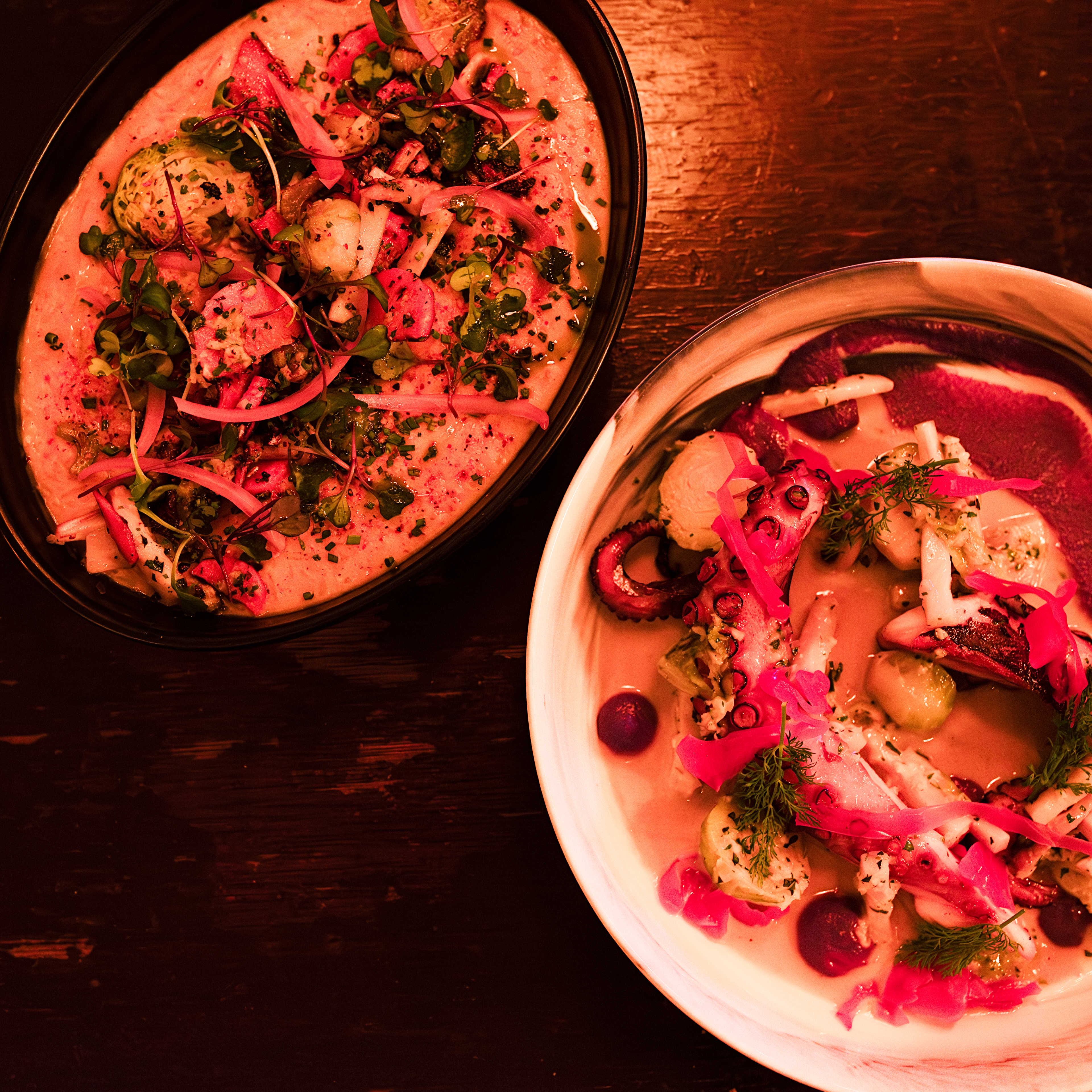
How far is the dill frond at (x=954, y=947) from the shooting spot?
5.54ft

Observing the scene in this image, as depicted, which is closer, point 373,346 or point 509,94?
point 373,346

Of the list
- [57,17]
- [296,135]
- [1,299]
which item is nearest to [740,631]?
[296,135]

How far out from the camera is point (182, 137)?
188 cm

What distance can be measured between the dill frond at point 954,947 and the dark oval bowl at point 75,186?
4.80 ft

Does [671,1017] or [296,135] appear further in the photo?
[671,1017]

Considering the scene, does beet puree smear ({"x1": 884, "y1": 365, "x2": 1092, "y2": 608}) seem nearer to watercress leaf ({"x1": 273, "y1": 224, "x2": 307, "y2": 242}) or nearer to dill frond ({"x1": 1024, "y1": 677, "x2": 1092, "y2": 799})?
dill frond ({"x1": 1024, "y1": 677, "x2": 1092, "y2": 799})

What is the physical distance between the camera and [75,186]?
196 centimetres

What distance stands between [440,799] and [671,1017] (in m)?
0.87

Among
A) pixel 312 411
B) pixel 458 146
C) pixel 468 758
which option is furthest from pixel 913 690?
pixel 458 146

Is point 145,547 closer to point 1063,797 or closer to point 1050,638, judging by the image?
point 1050,638

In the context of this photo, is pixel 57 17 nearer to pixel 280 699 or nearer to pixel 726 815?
pixel 280 699

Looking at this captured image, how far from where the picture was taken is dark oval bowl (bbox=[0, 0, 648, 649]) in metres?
1.72

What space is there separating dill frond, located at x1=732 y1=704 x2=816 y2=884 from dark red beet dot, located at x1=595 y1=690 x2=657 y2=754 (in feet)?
0.82

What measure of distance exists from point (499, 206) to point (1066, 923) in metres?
2.29
